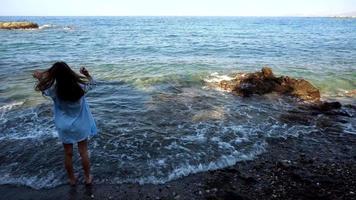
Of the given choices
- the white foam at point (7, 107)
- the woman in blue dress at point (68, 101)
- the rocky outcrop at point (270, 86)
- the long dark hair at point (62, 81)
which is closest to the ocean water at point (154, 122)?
the white foam at point (7, 107)

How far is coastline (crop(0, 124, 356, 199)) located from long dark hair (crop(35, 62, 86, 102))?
183 cm

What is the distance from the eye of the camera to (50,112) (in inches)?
415

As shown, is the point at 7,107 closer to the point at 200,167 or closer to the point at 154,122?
the point at 154,122

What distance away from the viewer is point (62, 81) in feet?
17.5

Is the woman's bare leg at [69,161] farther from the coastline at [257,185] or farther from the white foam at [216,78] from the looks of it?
the white foam at [216,78]

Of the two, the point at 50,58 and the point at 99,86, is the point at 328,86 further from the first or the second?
the point at 50,58

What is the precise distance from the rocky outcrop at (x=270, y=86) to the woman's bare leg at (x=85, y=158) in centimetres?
810

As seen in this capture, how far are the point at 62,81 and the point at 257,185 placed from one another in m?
3.89

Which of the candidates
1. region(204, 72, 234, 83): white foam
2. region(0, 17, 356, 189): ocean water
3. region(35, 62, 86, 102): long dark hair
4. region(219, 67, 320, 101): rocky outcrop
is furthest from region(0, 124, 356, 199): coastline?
region(204, 72, 234, 83): white foam

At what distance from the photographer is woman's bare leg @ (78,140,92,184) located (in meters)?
5.99

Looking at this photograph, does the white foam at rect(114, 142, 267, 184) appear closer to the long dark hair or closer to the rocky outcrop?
the long dark hair

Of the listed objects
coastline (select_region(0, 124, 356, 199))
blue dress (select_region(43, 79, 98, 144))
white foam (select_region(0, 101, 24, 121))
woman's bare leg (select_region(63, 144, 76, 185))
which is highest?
blue dress (select_region(43, 79, 98, 144))

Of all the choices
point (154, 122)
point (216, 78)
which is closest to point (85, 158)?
point (154, 122)

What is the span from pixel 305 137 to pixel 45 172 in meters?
6.30
